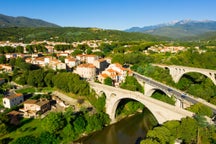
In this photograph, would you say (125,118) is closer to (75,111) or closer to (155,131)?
(75,111)

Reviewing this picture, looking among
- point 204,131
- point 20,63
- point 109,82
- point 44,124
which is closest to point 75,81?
point 109,82

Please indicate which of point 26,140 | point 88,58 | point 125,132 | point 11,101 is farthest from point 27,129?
point 88,58

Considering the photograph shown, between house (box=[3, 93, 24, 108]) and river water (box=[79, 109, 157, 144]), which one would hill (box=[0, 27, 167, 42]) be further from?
river water (box=[79, 109, 157, 144])

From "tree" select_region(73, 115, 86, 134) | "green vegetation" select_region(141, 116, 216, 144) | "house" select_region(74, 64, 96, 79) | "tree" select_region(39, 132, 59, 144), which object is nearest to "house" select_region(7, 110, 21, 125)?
"tree" select_region(39, 132, 59, 144)

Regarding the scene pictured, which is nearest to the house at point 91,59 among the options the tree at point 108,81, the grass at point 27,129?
the tree at point 108,81

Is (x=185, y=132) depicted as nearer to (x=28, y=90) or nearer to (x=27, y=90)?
(x=28, y=90)

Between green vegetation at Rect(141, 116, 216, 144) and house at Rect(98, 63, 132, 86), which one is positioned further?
house at Rect(98, 63, 132, 86)

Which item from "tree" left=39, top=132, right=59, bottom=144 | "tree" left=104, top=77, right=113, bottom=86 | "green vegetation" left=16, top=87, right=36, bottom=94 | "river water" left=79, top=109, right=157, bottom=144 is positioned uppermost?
"tree" left=104, top=77, right=113, bottom=86

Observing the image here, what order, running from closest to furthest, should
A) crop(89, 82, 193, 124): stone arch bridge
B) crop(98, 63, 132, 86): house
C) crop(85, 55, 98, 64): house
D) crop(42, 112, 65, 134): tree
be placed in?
crop(89, 82, 193, 124): stone arch bridge < crop(42, 112, 65, 134): tree < crop(98, 63, 132, 86): house < crop(85, 55, 98, 64): house

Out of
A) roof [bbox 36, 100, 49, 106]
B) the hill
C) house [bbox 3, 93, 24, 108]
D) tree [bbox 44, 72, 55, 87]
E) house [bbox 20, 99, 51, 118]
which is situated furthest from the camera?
the hill
